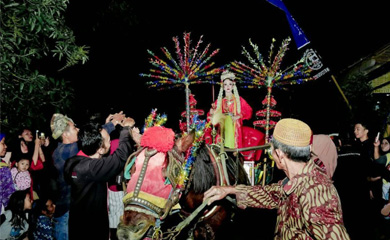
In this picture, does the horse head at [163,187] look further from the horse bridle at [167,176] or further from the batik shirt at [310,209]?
the batik shirt at [310,209]

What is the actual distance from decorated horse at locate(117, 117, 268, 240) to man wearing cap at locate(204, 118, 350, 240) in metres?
A: 0.96

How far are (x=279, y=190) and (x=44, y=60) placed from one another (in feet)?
18.0

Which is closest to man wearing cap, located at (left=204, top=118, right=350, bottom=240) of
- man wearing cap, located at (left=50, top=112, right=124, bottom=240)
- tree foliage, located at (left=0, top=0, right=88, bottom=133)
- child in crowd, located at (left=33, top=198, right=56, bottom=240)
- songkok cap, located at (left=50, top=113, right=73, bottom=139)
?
man wearing cap, located at (left=50, top=112, right=124, bottom=240)

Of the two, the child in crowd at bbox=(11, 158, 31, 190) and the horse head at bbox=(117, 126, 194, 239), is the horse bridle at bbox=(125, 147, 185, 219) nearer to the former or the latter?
the horse head at bbox=(117, 126, 194, 239)

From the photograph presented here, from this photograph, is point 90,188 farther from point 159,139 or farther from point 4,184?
point 4,184

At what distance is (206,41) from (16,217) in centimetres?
1006

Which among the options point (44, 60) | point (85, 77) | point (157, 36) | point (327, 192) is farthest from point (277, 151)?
point (157, 36)

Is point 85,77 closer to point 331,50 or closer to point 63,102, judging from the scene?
point 63,102

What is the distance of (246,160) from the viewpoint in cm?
543

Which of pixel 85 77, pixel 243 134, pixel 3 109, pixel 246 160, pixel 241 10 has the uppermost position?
pixel 241 10

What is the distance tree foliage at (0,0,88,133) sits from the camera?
4164 mm

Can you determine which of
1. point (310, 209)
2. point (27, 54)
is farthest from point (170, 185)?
point (27, 54)

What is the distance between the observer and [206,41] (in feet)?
41.5

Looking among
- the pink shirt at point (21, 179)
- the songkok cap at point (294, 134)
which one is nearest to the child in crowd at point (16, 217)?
the pink shirt at point (21, 179)
